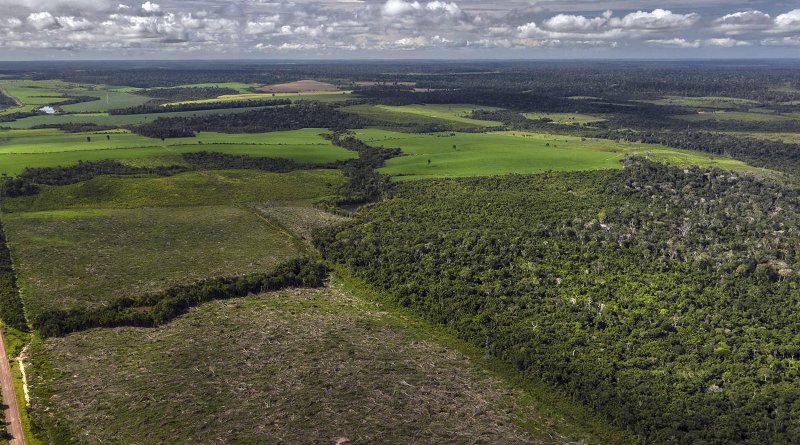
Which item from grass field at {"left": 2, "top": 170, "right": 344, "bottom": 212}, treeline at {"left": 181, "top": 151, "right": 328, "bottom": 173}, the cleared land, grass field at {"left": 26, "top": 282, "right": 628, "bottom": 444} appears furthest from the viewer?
treeline at {"left": 181, "top": 151, "right": 328, "bottom": 173}

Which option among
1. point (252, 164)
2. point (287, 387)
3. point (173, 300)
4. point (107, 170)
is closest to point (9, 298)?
point (173, 300)

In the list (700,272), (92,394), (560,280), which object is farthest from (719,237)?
(92,394)

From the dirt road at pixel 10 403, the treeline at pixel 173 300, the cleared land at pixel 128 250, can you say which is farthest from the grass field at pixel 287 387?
the cleared land at pixel 128 250

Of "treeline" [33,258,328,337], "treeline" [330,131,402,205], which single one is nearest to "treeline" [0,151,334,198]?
"treeline" [330,131,402,205]

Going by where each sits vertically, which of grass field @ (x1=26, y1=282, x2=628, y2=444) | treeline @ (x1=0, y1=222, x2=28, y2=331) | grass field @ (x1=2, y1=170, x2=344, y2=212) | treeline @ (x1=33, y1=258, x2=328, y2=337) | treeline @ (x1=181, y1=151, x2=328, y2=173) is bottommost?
grass field @ (x1=26, y1=282, x2=628, y2=444)

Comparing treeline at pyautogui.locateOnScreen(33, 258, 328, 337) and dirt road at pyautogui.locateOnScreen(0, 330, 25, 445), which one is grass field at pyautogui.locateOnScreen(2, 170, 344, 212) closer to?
treeline at pyautogui.locateOnScreen(33, 258, 328, 337)

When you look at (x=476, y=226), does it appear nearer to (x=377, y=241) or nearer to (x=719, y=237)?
(x=377, y=241)

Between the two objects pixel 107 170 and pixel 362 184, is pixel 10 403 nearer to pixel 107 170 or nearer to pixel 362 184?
pixel 362 184

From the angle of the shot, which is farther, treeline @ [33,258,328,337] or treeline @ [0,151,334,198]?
treeline @ [0,151,334,198]
